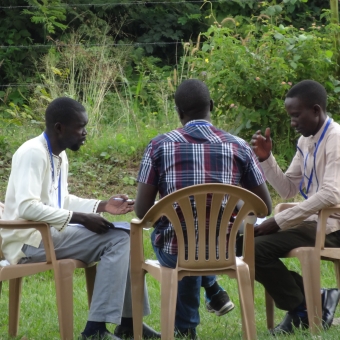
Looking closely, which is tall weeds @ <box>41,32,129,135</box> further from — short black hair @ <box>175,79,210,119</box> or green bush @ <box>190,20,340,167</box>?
short black hair @ <box>175,79,210,119</box>

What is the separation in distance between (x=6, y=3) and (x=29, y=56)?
1.39m

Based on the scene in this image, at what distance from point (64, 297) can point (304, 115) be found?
1897mm

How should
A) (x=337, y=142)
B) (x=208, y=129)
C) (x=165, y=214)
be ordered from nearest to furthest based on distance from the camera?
(x=165, y=214) < (x=208, y=129) < (x=337, y=142)

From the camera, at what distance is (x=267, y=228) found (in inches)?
199

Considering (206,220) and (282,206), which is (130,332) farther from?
(282,206)

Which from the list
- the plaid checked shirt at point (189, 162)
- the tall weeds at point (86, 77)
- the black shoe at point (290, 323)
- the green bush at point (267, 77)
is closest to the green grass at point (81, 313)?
the black shoe at point (290, 323)

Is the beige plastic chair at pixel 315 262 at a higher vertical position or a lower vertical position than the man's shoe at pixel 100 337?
higher

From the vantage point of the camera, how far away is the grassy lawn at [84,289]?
5273mm

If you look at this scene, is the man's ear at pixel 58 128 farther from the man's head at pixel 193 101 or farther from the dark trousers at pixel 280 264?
the dark trousers at pixel 280 264

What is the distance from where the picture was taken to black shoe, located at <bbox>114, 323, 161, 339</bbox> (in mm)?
4957

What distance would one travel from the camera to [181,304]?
4750mm

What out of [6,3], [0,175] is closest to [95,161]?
[0,175]

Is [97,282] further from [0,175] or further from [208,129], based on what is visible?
[0,175]

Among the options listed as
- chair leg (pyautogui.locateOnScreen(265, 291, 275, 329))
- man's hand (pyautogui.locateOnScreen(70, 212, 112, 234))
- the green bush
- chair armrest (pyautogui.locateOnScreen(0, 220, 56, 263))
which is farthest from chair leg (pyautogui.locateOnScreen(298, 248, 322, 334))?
the green bush
